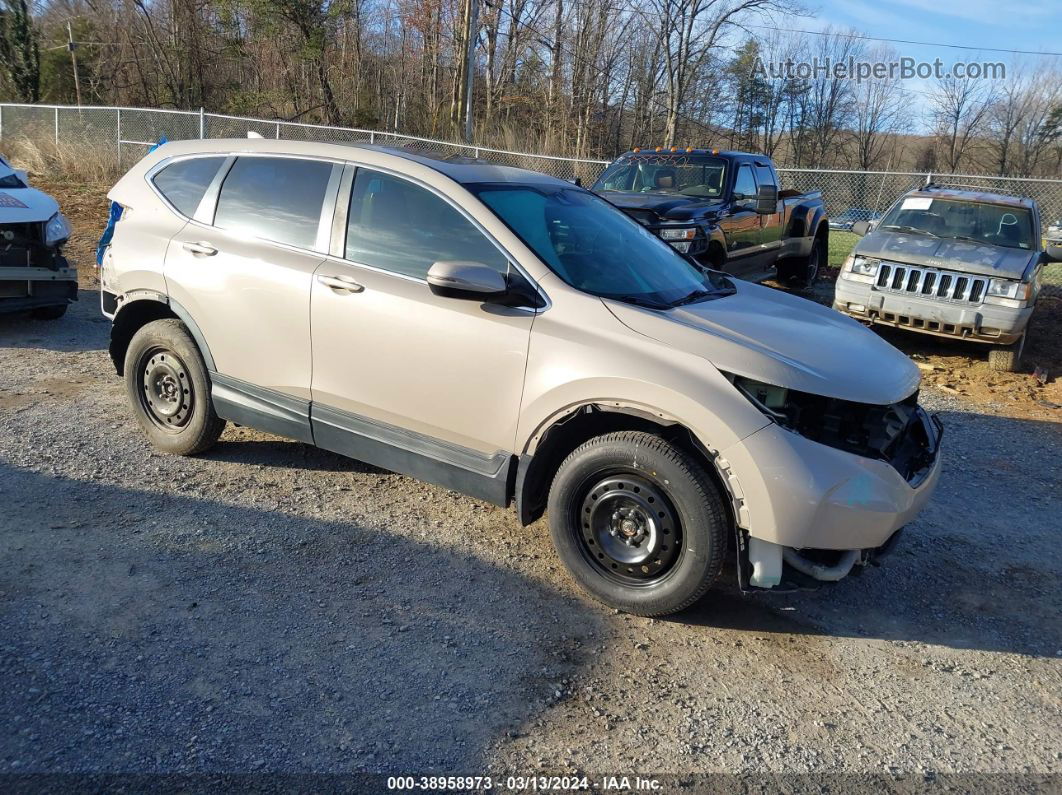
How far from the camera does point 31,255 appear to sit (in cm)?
766

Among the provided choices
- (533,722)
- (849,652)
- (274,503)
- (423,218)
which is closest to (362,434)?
(274,503)

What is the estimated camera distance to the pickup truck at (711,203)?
350 inches

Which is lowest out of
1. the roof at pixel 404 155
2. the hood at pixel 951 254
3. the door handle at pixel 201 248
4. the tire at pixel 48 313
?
the tire at pixel 48 313

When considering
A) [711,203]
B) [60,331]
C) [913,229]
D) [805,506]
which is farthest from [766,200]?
[60,331]

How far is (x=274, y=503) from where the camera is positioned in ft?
15.2

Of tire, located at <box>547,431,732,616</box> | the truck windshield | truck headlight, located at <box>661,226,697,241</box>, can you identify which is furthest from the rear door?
the truck windshield

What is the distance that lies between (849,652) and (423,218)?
113 inches

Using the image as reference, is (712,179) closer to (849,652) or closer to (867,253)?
(867,253)

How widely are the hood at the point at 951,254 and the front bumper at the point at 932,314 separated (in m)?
0.39

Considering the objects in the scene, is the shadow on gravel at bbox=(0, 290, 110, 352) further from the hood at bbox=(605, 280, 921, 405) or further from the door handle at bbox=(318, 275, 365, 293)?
the hood at bbox=(605, 280, 921, 405)

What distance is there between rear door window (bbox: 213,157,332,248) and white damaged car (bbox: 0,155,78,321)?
4.01 metres

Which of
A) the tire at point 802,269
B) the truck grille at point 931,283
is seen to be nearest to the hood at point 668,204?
the truck grille at point 931,283

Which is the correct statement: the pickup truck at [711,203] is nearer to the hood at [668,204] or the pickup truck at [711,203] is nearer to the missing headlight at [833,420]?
the hood at [668,204]

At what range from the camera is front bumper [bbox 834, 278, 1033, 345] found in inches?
323
